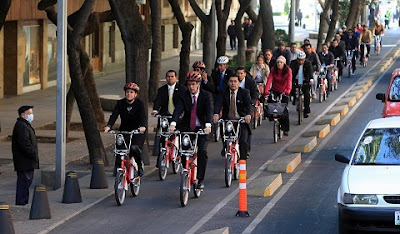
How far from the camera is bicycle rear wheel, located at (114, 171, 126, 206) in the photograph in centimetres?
1600

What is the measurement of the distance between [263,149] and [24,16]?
43.8 ft

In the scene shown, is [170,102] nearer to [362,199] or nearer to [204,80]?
[204,80]

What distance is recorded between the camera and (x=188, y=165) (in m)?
16.3

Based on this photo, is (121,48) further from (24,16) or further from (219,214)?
(219,214)

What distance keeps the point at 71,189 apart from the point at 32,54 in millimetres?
22056

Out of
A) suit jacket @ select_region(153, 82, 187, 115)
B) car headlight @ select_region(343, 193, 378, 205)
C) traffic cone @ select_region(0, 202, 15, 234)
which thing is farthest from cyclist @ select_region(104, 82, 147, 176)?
car headlight @ select_region(343, 193, 378, 205)

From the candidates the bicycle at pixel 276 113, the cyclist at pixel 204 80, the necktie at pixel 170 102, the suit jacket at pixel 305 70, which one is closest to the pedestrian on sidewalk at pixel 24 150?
the necktie at pixel 170 102

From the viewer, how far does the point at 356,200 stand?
1286 centimetres

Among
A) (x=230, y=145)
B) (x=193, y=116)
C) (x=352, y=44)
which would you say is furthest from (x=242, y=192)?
(x=352, y=44)

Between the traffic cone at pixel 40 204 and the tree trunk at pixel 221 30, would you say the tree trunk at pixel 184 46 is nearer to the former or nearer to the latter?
the tree trunk at pixel 221 30

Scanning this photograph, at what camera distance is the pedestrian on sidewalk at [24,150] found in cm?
1589

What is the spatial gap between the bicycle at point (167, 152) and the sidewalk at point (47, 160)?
0.70m

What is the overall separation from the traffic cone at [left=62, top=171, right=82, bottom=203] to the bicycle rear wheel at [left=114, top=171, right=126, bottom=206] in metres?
0.58

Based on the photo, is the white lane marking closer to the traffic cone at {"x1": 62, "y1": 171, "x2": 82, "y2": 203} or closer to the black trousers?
the traffic cone at {"x1": 62, "y1": 171, "x2": 82, "y2": 203}
